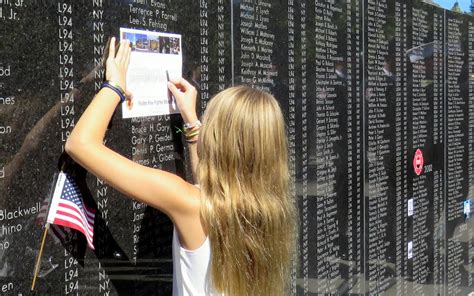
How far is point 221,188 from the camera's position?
2.32 meters

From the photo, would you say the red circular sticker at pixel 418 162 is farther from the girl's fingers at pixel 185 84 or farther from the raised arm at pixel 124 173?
the raised arm at pixel 124 173

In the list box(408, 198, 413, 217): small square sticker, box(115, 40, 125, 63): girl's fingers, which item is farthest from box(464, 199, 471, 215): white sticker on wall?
box(115, 40, 125, 63): girl's fingers

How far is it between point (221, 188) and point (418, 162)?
368cm

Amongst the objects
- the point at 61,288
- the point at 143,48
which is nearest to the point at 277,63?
the point at 143,48

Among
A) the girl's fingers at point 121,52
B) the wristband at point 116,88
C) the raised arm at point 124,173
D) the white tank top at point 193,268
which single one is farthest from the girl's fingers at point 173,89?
the white tank top at point 193,268

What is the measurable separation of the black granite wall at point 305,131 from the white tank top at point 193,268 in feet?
1.43

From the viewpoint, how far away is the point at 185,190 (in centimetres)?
229

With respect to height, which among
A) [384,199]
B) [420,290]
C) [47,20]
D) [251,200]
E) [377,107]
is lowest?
[420,290]

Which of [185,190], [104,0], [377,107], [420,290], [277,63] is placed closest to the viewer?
[185,190]

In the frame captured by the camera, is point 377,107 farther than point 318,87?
Yes

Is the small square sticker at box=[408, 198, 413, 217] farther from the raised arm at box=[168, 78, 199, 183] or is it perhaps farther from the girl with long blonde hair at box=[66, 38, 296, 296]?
the girl with long blonde hair at box=[66, 38, 296, 296]

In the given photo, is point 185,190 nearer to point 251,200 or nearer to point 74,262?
point 251,200

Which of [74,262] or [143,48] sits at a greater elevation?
[143,48]

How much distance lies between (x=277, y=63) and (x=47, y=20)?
5.69ft
